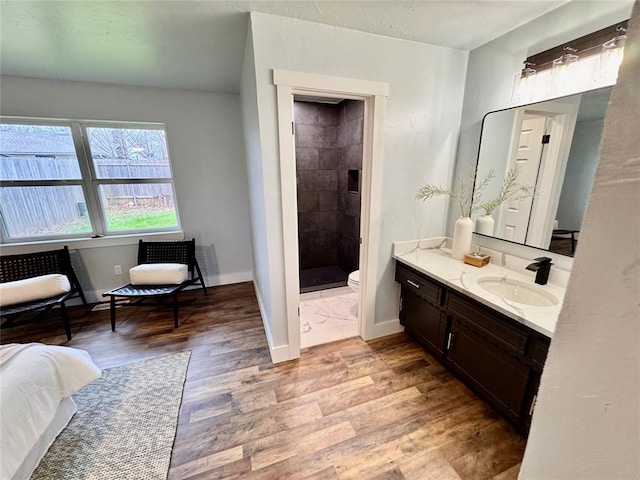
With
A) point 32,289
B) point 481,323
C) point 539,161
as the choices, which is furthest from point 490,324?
point 32,289

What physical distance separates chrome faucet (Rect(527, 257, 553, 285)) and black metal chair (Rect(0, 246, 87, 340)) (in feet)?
12.1

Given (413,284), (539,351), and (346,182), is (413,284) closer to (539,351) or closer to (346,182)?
(539,351)

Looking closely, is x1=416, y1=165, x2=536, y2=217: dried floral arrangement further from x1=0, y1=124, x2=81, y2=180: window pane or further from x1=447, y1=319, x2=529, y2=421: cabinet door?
x1=0, y1=124, x2=81, y2=180: window pane

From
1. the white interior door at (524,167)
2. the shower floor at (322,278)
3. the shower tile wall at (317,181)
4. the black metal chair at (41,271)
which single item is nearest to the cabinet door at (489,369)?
the white interior door at (524,167)

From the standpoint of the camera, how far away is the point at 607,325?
398 mm

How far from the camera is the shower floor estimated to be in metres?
3.43

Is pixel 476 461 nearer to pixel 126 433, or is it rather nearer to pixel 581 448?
pixel 581 448

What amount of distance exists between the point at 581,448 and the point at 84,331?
341 cm

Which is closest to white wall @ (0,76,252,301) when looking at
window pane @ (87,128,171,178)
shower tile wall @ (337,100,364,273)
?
window pane @ (87,128,171,178)

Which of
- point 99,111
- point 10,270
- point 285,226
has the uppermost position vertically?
point 99,111

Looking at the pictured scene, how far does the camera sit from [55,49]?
190 centimetres

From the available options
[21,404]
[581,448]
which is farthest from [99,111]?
[581,448]

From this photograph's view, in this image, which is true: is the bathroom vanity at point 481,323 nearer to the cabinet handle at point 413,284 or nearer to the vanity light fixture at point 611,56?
the cabinet handle at point 413,284

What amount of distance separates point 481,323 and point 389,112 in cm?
154
